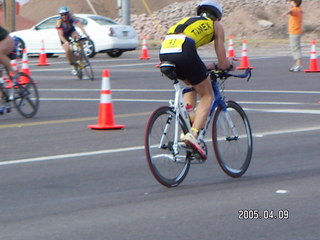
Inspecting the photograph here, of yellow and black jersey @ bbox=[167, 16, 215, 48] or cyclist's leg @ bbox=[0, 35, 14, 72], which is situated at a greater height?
yellow and black jersey @ bbox=[167, 16, 215, 48]

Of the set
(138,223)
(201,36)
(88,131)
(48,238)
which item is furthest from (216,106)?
(88,131)

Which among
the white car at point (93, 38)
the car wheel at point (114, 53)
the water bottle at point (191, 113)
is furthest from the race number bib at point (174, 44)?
the car wheel at point (114, 53)

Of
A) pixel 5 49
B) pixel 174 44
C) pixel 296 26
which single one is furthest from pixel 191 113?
pixel 296 26

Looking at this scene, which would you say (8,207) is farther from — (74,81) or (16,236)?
(74,81)

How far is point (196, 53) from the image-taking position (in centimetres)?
877

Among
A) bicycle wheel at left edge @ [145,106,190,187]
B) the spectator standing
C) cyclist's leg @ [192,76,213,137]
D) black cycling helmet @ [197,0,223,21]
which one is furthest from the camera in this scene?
the spectator standing

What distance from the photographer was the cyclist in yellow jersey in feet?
28.6

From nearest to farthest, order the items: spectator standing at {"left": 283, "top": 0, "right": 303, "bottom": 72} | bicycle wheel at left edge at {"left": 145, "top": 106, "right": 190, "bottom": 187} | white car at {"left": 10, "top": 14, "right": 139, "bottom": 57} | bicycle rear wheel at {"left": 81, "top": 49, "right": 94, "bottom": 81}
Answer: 1. bicycle wheel at left edge at {"left": 145, "top": 106, "right": 190, "bottom": 187}
2. bicycle rear wheel at {"left": 81, "top": 49, "right": 94, "bottom": 81}
3. spectator standing at {"left": 283, "top": 0, "right": 303, "bottom": 72}
4. white car at {"left": 10, "top": 14, "right": 139, "bottom": 57}

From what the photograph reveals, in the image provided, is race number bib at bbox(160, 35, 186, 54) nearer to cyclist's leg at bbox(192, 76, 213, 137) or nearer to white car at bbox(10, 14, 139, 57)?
cyclist's leg at bbox(192, 76, 213, 137)

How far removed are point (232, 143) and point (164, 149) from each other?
1038 mm

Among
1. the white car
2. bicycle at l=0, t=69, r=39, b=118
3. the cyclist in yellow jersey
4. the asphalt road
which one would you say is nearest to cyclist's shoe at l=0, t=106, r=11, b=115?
bicycle at l=0, t=69, r=39, b=118

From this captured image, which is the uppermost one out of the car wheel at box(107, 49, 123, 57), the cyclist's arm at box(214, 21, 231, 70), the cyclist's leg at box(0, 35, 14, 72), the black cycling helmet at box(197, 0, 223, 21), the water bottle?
the black cycling helmet at box(197, 0, 223, 21)

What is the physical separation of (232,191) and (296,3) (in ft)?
50.6

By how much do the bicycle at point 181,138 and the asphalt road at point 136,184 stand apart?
0.56 ft
